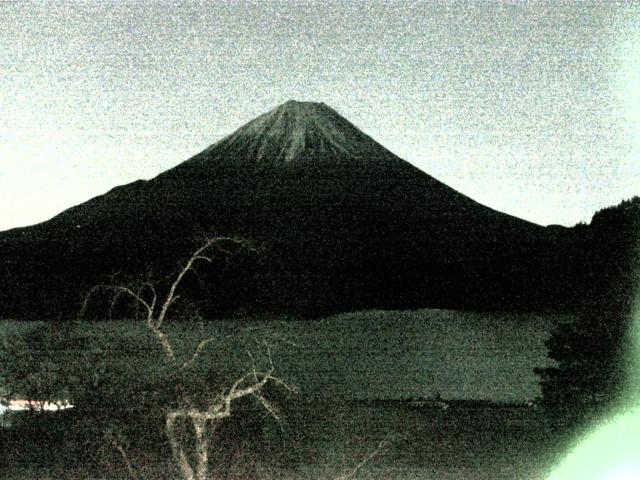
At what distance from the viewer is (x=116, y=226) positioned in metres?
60.8

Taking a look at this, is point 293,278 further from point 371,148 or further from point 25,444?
point 25,444

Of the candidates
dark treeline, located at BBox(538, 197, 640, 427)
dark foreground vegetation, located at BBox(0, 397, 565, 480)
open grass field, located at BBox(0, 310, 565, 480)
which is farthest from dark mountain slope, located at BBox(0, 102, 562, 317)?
dark treeline, located at BBox(538, 197, 640, 427)

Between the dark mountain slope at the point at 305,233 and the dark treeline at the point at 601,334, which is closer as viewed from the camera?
the dark treeline at the point at 601,334

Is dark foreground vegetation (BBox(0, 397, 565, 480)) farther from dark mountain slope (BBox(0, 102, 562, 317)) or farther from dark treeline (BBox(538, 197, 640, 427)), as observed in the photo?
dark mountain slope (BBox(0, 102, 562, 317))

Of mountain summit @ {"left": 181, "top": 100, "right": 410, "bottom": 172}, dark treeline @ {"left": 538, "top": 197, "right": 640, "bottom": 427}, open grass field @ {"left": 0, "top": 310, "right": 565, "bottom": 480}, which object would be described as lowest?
open grass field @ {"left": 0, "top": 310, "right": 565, "bottom": 480}

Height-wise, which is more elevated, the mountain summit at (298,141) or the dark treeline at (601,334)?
the mountain summit at (298,141)

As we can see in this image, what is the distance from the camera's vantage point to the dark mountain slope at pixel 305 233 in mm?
45188

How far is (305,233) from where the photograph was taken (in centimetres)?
5794

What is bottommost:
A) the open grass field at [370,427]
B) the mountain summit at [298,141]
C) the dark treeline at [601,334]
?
the open grass field at [370,427]

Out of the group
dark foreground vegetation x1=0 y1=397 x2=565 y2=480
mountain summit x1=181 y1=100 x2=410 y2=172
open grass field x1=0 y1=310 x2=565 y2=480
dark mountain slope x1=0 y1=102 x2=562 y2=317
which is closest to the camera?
dark foreground vegetation x1=0 y1=397 x2=565 y2=480

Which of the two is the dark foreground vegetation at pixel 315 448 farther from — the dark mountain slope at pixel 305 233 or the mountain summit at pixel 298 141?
the mountain summit at pixel 298 141

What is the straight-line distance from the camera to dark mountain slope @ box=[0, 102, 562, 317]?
148 feet

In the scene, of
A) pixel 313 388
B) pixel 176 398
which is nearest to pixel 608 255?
pixel 176 398

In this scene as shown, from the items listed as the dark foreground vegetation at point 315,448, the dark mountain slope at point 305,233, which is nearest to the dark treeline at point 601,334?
the dark foreground vegetation at point 315,448
